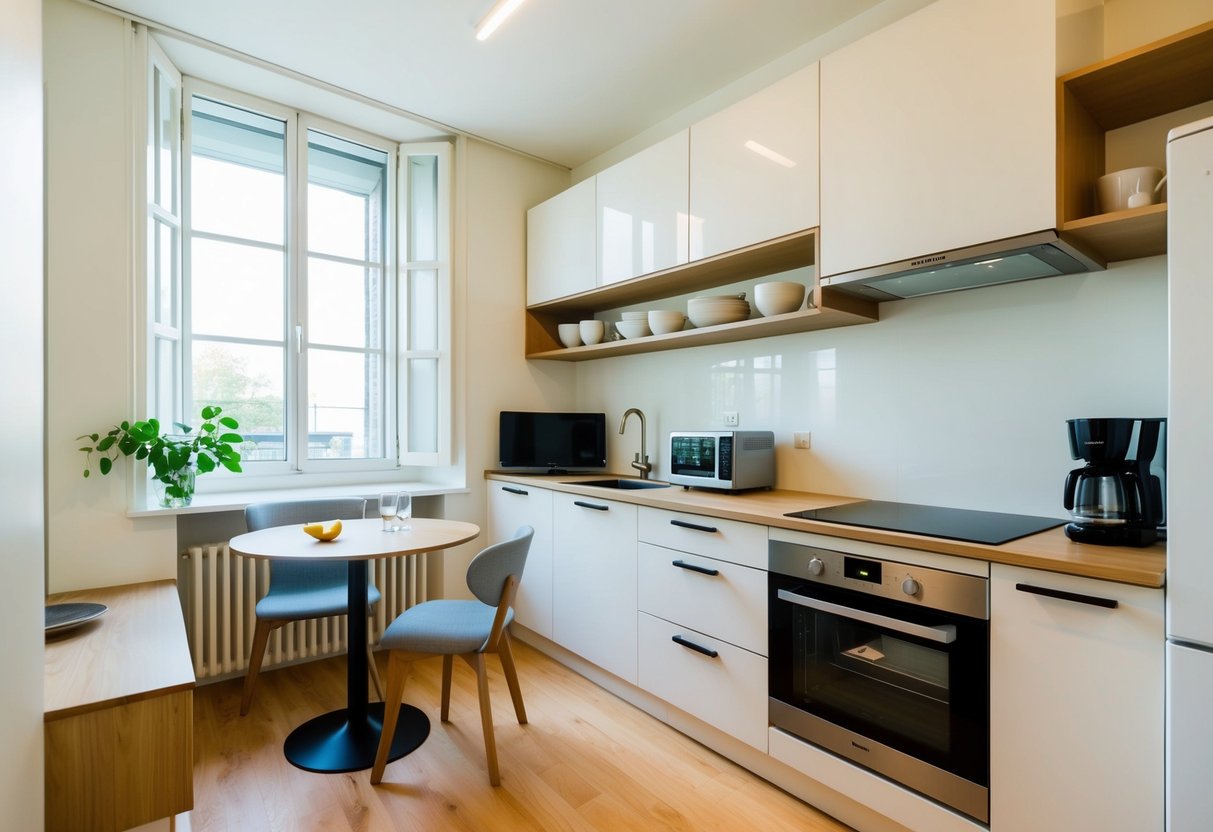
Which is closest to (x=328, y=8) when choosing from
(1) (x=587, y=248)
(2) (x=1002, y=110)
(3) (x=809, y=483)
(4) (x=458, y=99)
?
(4) (x=458, y=99)

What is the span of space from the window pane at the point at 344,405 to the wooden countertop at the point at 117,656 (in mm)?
1174

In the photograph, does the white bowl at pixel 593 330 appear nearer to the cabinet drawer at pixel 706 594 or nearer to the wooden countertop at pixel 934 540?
the wooden countertop at pixel 934 540

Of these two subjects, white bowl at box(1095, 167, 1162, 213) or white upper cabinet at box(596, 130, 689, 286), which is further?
white upper cabinet at box(596, 130, 689, 286)

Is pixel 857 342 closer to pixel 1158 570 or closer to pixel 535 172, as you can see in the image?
pixel 1158 570

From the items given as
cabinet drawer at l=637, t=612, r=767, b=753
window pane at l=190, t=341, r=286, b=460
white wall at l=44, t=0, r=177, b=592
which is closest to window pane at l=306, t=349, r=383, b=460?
window pane at l=190, t=341, r=286, b=460

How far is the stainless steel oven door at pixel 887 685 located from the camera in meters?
1.48

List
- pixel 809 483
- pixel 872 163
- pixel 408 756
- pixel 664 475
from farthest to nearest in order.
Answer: pixel 664 475, pixel 809 483, pixel 408 756, pixel 872 163

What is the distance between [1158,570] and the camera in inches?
47.8

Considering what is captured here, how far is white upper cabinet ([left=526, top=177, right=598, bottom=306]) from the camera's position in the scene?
10.3 feet

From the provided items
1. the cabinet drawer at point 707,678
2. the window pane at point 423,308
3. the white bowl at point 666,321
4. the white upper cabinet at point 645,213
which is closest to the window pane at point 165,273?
the window pane at point 423,308

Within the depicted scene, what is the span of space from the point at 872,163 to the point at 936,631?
1450mm

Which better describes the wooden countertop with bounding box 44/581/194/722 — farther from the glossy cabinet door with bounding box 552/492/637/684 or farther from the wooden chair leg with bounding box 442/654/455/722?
the glossy cabinet door with bounding box 552/492/637/684

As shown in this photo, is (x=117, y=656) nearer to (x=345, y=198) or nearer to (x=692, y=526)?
(x=692, y=526)

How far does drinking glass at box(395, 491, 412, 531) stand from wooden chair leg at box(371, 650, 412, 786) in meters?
0.47
